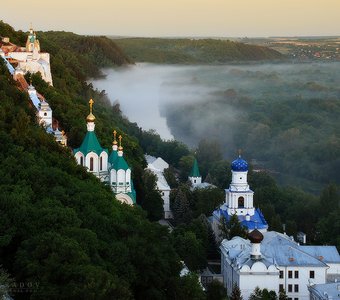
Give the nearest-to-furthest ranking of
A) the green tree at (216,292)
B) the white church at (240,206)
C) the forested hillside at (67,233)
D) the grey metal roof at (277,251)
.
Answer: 1. the forested hillside at (67,233)
2. the green tree at (216,292)
3. the grey metal roof at (277,251)
4. the white church at (240,206)

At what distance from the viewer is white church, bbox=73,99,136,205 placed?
21.2 meters

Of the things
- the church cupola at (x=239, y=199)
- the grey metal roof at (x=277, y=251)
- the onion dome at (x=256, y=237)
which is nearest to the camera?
the onion dome at (x=256, y=237)

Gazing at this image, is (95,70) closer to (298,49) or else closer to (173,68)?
(173,68)

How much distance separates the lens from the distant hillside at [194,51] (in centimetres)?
8231

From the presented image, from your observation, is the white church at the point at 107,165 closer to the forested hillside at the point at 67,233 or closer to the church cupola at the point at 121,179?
the church cupola at the point at 121,179

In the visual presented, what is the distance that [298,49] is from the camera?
97.8 m

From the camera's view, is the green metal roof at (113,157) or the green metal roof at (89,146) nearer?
the green metal roof at (89,146)

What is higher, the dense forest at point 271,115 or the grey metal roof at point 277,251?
the dense forest at point 271,115

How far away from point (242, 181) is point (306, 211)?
240cm

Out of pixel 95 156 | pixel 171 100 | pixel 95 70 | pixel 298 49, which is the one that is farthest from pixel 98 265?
pixel 298 49

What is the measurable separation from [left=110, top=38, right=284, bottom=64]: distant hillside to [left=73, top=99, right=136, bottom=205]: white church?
2308 inches

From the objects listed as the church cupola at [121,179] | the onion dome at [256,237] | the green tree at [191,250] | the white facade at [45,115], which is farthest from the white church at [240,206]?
the white facade at [45,115]

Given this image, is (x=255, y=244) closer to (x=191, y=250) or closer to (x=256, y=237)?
(x=256, y=237)

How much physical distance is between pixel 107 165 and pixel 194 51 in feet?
230
